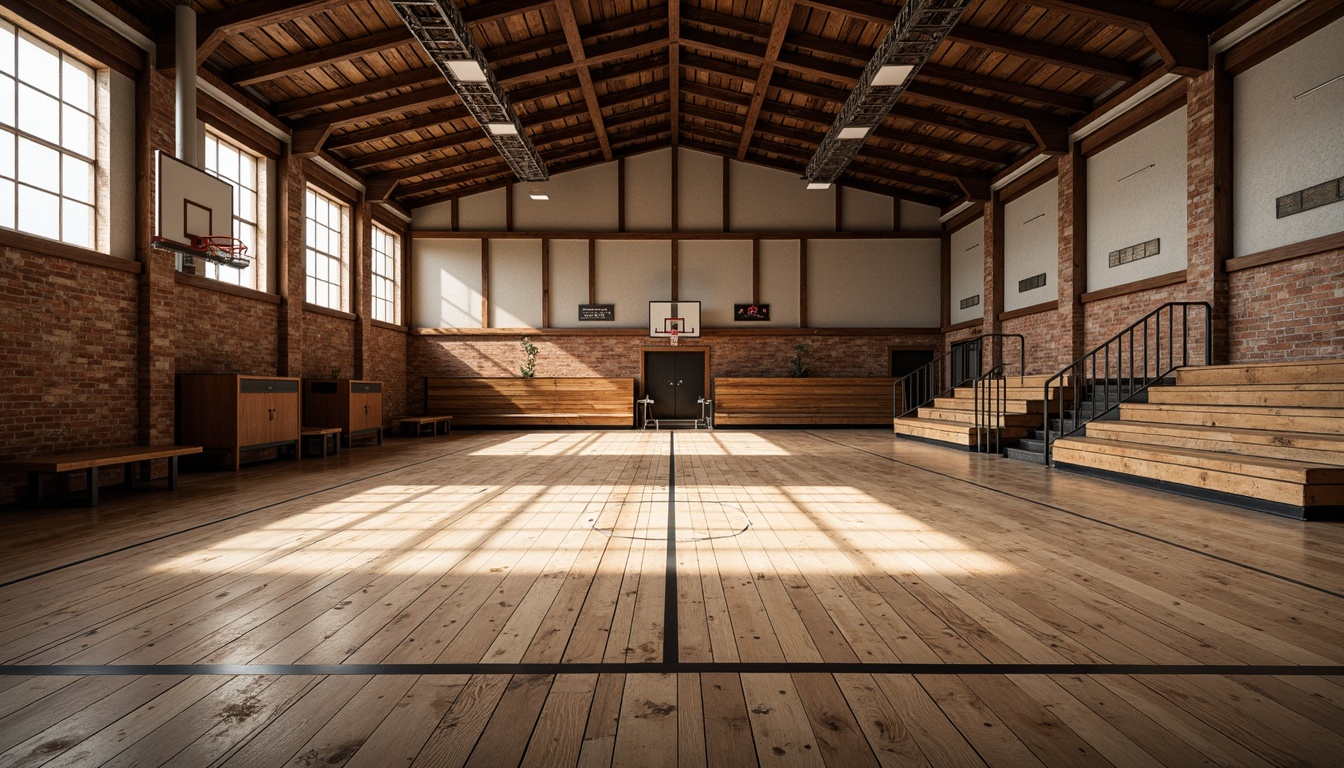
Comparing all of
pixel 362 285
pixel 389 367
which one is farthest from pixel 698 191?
pixel 389 367

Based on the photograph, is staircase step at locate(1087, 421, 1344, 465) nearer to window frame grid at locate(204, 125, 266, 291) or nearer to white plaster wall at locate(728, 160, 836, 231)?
white plaster wall at locate(728, 160, 836, 231)

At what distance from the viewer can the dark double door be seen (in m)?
14.2

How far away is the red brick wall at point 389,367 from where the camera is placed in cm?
1179

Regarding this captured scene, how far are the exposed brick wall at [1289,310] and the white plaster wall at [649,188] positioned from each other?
968 centimetres

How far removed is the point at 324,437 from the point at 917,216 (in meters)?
12.1

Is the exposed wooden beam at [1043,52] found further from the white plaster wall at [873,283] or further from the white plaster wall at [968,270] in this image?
the white plaster wall at [873,283]

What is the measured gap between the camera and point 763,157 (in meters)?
13.8

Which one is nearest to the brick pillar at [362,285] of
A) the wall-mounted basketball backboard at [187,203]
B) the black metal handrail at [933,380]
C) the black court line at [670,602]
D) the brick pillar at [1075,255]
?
the wall-mounted basketball backboard at [187,203]

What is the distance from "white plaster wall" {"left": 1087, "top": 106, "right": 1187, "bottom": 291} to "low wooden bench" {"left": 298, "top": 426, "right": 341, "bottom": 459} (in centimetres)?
1052

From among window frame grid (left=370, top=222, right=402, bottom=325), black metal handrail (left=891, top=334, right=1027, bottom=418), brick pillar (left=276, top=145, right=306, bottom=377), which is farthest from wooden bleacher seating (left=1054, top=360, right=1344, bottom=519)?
window frame grid (left=370, top=222, right=402, bottom=325)

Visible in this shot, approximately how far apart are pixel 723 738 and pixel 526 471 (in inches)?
216

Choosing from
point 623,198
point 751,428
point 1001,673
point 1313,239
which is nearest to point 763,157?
point 623,198

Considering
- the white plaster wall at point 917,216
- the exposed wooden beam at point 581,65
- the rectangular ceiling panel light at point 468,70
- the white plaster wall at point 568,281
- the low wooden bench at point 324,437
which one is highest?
the exposed wooden beam at point 581,65

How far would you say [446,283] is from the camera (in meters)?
13.8
